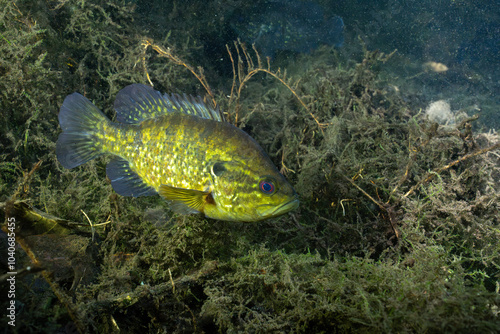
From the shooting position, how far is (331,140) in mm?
3822

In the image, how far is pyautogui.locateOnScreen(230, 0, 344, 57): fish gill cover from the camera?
28.8ft

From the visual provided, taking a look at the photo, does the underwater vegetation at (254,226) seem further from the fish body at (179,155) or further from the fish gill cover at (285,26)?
the fish gill cover at (285,26)

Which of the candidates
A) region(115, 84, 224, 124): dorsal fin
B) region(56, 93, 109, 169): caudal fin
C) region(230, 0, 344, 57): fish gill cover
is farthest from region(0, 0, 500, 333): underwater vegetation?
region(230, 0, 344, 57): fish gill cover

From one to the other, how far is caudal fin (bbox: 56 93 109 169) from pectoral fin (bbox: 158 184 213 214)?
1.29m

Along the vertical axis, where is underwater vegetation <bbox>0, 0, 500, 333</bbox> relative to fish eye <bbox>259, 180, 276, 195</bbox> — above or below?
below

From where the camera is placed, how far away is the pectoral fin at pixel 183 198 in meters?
2.54

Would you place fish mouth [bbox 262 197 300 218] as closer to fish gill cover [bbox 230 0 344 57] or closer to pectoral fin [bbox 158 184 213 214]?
pectoral fin [bbox 158 184 213 214]

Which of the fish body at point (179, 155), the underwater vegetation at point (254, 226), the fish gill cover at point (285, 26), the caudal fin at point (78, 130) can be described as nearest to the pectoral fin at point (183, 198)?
the fish body at point (179, 155)

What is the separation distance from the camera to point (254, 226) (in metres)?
3.45

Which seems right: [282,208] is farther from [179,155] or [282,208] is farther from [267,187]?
[179,155]

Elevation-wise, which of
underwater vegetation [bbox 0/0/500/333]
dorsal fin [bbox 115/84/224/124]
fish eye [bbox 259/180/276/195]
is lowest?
underwater vegetation [bbox 0/0/500/333]

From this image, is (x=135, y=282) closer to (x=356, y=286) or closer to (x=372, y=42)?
(x=356, y=286)

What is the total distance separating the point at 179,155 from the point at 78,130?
142 centimetres

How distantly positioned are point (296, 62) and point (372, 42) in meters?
7.47
